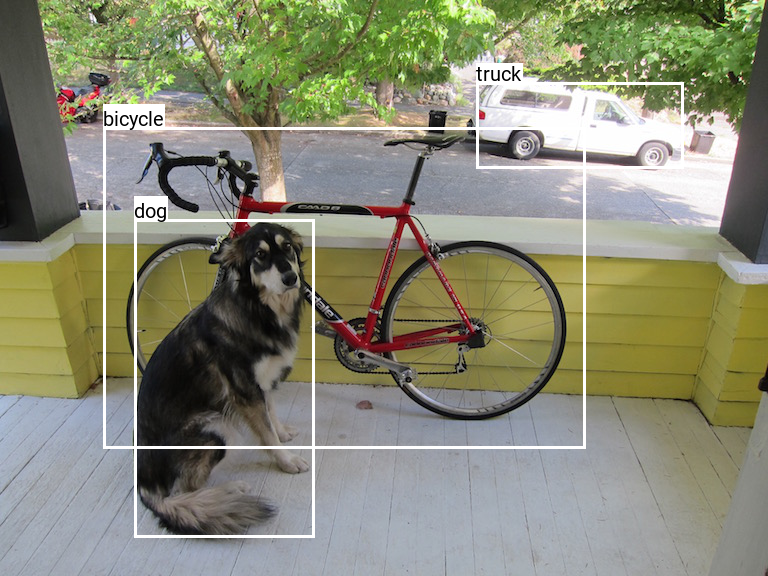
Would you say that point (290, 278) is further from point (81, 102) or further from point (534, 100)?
point (534, 100)

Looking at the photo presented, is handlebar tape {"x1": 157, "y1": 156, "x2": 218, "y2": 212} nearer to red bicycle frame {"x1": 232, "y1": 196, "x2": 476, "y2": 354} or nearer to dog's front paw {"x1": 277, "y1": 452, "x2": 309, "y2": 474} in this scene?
red bicycle frame {"x1": 232, "y1": 196, "x2": 476, "y2": 354}

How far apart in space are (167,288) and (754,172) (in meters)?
2.27

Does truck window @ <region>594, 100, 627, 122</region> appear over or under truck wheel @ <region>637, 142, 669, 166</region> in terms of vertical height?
over

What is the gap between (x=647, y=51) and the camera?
283 centimetres

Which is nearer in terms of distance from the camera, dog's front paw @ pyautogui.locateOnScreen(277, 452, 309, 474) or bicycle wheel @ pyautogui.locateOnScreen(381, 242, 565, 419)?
dog's front paw @ pyautogui.locateOnScreen(277, 452, 309, 474)

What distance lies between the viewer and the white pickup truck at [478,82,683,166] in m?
5.51

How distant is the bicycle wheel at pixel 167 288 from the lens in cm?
239

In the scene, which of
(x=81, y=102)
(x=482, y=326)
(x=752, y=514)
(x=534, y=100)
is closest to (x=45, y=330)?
(x=482, y=326)

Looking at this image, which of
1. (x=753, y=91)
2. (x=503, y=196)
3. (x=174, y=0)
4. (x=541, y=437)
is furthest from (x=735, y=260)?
(x=503, y=196)

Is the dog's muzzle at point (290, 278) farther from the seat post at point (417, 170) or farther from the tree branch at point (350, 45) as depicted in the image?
the tree branch at point (350, 45)

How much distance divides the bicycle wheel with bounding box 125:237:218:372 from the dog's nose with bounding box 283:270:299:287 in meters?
0.71

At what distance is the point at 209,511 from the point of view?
1.81 m

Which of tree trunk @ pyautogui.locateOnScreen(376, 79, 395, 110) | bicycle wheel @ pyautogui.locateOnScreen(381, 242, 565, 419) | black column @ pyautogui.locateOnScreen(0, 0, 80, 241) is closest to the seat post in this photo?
bicycle wheel @ pyautogui.locateOnScreen(381, 242, 565, 419)

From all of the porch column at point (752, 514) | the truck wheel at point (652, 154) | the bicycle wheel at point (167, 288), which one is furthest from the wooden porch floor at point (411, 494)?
the truck wheel at point (652, 154)
